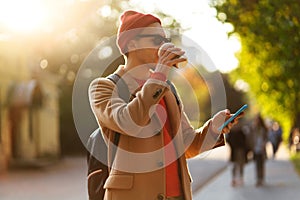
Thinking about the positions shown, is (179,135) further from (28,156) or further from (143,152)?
(28,156)

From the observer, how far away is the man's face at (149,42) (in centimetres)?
367

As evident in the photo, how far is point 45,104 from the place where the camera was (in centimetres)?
3319

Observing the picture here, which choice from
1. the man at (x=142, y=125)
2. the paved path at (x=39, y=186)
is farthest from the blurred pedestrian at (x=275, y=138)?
the man at (x=142, y=125)

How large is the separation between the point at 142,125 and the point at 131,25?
538mm

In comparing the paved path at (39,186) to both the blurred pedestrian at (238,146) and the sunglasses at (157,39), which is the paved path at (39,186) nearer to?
the blurred pedestrian at (238,146)

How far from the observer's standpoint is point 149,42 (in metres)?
3.68

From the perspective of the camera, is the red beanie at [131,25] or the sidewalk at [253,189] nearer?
the red beanie at [131,25]

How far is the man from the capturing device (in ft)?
11.4

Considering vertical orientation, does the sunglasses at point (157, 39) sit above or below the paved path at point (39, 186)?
above

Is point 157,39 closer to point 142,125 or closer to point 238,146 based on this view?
point 142,125

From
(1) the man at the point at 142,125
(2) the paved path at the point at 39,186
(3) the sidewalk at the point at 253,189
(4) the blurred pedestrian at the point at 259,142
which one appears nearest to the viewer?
(1) the man at the point at 142,125

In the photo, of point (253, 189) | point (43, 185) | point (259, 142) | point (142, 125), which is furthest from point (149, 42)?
point (43, 185)

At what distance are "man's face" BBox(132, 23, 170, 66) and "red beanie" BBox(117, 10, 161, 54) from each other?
1.0 inches

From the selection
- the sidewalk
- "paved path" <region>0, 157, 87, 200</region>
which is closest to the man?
the sidewalk
